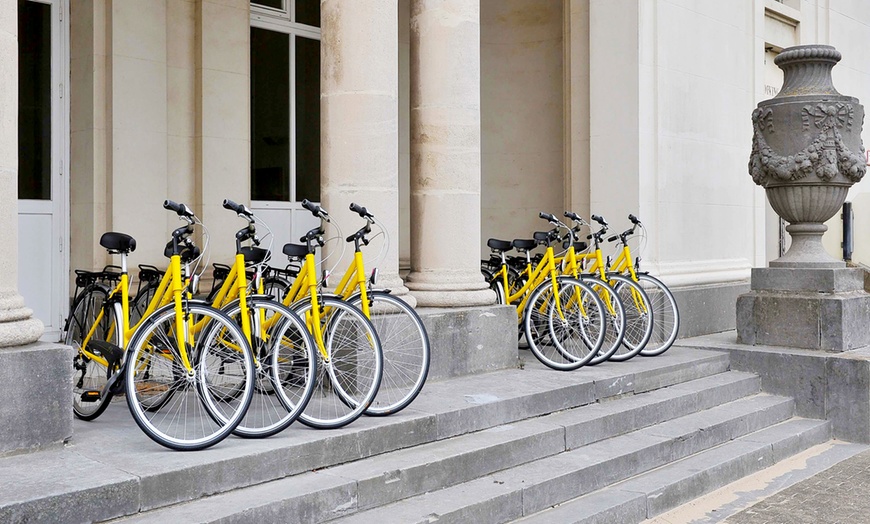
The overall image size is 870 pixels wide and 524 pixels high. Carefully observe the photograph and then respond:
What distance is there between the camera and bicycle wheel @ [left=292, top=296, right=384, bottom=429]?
17.8 feet

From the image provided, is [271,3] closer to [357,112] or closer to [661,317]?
[357,112]

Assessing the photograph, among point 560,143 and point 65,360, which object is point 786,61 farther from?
point 65,360

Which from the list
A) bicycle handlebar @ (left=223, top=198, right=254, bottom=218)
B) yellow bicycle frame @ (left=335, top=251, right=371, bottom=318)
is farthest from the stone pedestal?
bicycle handlebar @ (left=223, top=198, right=254, bottom=218)

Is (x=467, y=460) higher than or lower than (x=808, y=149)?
lower

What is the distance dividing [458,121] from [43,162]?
4.09m

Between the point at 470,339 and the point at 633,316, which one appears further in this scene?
the point at 633,316

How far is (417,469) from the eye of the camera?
16.9ft

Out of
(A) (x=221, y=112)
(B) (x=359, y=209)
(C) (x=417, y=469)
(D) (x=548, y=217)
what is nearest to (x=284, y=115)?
(A) (x=221, y=112)

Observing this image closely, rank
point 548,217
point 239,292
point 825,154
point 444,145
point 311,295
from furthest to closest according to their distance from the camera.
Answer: point 825,154
point 548,217
point 444,145
point 311,295
point 239,292

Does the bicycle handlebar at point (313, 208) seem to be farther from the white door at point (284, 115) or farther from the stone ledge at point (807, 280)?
the stone ledge at point (807, 280)

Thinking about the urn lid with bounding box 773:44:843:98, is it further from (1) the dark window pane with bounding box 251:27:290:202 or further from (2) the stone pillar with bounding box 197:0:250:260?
(2) the stone pillar with bounding box 197:0:250:260

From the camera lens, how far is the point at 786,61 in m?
9.17

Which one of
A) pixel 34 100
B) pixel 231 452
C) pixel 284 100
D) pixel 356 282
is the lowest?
pixel 231 452

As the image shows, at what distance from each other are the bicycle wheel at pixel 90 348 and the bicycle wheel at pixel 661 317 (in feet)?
15.8
